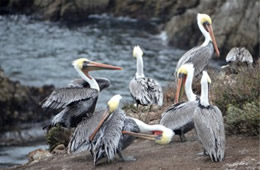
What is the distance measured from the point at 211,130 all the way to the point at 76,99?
9.84 ft

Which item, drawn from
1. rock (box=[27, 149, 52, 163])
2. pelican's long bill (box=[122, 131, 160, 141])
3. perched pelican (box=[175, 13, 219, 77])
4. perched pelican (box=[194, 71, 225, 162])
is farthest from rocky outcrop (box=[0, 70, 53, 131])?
perched pelican (box=[194, 71, 225, 162])

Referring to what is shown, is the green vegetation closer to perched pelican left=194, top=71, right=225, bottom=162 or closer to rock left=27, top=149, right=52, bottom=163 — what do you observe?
perched pelican left=194, top=71, right=225, bottom=162

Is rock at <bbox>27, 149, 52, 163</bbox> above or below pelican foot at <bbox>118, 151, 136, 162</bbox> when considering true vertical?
below

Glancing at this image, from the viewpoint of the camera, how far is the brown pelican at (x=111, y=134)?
30.1 ft

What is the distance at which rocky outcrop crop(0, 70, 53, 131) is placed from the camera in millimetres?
20078

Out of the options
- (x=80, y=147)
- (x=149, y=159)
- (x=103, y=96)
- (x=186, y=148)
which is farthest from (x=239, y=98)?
(x=103, y=96)

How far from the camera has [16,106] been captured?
66.7ft

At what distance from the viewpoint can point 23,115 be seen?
66.8 feet

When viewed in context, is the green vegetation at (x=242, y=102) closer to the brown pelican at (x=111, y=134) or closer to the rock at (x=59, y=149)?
the brown pelican at (x=111, y=134)

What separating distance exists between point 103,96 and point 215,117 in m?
15.3

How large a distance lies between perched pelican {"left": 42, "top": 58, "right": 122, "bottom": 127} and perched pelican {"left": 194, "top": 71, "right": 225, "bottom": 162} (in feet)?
7.76

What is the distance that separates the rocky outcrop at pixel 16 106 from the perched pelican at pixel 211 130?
1194 cm

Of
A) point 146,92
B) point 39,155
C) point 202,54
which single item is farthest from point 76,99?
point 202,54

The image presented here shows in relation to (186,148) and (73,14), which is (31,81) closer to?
(73,14)
